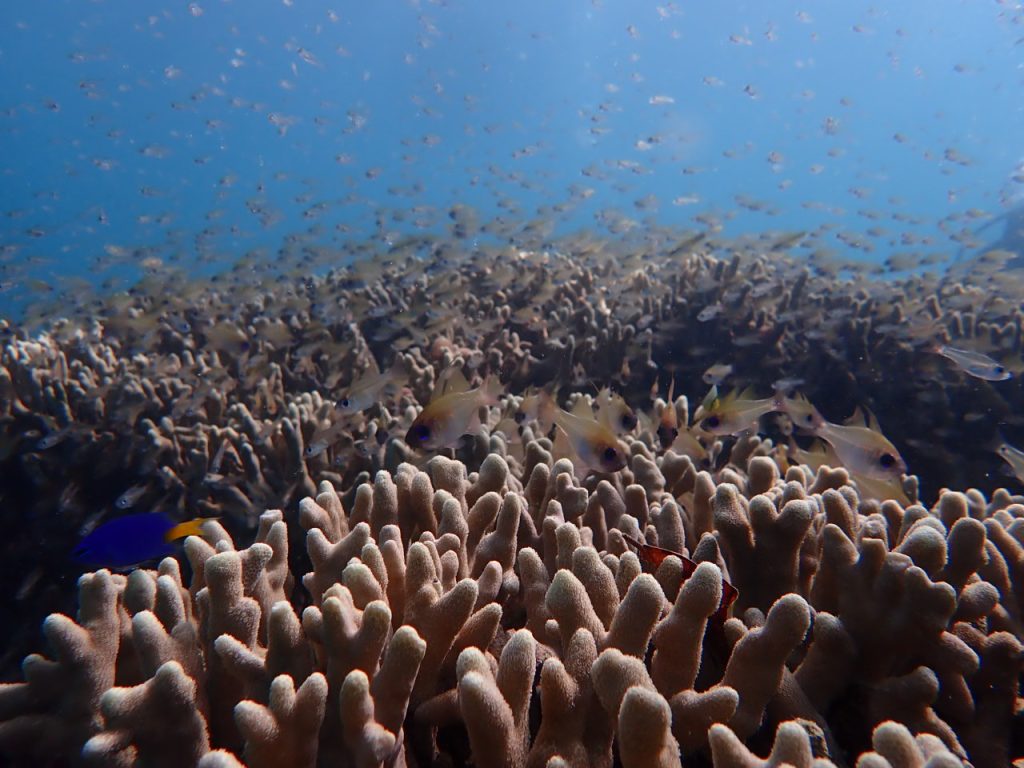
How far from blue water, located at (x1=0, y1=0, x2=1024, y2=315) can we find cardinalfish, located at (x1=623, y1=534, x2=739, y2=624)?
21.4 metres

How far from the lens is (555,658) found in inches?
63.7

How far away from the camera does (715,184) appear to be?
17100 centimetres

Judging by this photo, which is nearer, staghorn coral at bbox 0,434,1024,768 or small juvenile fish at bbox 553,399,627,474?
staghorn coral at bbox 0,434,1024,768

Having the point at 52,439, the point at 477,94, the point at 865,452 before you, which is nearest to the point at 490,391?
the point at 865,452

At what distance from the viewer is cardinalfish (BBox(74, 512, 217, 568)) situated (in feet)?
10.1

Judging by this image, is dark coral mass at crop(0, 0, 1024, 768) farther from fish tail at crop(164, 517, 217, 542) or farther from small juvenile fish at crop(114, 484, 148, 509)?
small juvenile fish at crop(114, 484, 148, 509)

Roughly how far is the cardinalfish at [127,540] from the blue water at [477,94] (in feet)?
66.3

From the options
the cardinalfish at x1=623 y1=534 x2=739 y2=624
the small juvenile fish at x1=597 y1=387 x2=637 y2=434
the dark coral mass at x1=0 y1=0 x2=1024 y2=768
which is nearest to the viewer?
the dark coral mass at x1=0 y1=0 x2=1024 y2=768

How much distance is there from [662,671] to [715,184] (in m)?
190

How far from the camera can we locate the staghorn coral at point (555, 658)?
1.46m

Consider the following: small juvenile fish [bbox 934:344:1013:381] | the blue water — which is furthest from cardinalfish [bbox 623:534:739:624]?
the blue water

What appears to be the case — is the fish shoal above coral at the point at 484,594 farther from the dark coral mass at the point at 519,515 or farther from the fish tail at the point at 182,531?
the fish tail at the point at 182,531

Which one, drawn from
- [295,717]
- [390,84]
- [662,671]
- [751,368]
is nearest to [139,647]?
[295,717]

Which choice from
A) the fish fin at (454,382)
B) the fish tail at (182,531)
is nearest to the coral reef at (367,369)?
the fish fin at (454,382)
